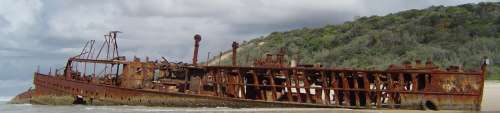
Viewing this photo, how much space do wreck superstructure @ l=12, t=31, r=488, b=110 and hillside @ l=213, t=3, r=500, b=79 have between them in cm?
585

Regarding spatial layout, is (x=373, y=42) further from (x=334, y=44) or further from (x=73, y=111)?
(x=73, y=111)

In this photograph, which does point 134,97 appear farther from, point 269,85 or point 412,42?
point 412,42

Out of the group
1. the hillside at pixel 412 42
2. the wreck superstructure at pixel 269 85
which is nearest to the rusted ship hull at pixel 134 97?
the wreck superstructure at pixel 269 85

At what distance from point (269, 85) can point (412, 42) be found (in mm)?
25946

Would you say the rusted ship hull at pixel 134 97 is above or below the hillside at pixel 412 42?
below

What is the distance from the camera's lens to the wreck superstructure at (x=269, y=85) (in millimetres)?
19164

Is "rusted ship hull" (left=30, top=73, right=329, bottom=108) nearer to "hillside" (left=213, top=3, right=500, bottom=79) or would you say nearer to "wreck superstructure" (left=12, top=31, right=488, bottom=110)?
"wreck superstructure" (left=12, top=31, right=488, bottom=110)

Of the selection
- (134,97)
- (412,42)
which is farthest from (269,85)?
(412,42)

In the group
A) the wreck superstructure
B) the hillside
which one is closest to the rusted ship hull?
the wreck superstructure

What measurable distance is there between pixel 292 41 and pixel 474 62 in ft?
95.2

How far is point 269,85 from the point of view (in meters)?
22.1

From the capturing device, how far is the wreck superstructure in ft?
62.9

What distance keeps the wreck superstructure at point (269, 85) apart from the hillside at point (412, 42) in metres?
5.85

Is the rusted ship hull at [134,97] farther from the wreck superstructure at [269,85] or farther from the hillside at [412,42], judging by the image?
the hillside at [412,42]
